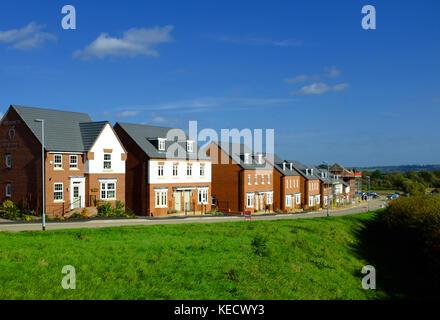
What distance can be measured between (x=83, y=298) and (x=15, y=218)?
25.5m

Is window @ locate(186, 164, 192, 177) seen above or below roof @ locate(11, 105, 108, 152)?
below

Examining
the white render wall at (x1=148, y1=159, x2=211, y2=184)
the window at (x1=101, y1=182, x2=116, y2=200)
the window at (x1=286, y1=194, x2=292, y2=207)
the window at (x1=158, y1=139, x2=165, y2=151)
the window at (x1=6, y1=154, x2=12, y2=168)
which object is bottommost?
the window at (x1=286, y1=194, x2=292, y2=207)

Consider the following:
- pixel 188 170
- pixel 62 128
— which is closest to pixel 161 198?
pixel 188 170

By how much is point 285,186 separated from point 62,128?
3920cm

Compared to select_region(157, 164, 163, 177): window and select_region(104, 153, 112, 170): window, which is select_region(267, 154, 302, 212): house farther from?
select_region(104, 153, 112, 170): window

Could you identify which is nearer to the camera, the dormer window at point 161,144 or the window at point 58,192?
the window at point 58,192

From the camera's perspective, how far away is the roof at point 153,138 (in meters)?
46.5

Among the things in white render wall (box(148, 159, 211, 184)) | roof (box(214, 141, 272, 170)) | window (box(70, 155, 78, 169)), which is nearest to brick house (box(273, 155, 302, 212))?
roof (box(214, 141, 272, 170))

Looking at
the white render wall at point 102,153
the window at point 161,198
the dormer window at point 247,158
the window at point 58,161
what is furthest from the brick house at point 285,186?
the window at point 58,161

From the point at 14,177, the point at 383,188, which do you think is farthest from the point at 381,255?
the point at 383,188

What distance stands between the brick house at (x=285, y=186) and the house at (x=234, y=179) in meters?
5.55

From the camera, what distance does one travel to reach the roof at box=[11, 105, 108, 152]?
128 ft

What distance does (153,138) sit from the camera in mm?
48562

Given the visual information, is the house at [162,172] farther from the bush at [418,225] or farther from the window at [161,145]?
the bush at [418,225]
